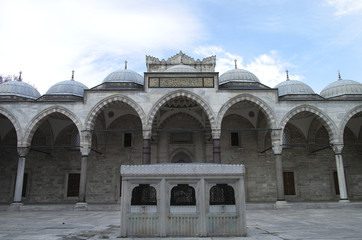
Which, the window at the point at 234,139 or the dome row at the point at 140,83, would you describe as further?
the window at the point at 234,139

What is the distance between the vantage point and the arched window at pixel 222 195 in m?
5.60

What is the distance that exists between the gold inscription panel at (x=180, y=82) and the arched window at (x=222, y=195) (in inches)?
339

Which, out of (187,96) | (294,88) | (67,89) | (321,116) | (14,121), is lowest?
(14,121)

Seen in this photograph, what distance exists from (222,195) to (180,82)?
8.86 meters

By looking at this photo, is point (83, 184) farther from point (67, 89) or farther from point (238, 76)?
point (238, 76)

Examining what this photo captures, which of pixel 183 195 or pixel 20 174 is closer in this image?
pixel 183 195

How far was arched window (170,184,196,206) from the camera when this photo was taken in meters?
5.59

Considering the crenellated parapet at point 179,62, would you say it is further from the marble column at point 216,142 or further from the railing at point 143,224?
the railing at point 143,224

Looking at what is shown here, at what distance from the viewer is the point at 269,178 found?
1653 centimetres

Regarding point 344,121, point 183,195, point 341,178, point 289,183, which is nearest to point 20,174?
point 183,195

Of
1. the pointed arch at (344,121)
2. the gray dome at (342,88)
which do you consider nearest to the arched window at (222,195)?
the pointed arch at (344,121)

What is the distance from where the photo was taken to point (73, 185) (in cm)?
1652

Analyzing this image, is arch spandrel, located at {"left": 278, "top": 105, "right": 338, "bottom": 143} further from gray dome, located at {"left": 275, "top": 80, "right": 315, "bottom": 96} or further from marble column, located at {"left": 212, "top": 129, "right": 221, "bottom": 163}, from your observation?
marble column, located at {"left": 212, "top": 129, "right": 221, "bottom": 163}

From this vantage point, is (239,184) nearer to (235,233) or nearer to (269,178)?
(235,233)
